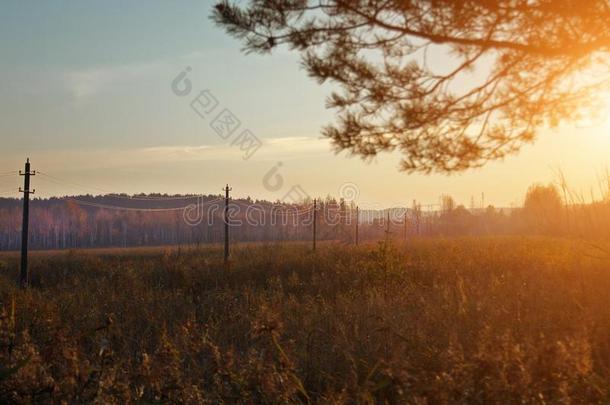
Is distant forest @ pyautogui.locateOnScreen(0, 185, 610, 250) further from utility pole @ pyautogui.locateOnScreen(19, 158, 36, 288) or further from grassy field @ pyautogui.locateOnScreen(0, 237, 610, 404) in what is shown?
grassy field @ pyautogui.locateOnScreen(0, 237, 610, 404)

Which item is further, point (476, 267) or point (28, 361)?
point (476, 267)

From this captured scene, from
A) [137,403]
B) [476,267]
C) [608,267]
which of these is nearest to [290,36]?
[137,403]

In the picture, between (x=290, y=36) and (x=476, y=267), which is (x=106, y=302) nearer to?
(x=290, y=36)

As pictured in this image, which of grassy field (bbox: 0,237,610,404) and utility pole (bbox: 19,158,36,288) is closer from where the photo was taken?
grassy field (bbox: 0,237,610,404)

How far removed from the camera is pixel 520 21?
20.0ft

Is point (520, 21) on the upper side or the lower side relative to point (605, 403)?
upper

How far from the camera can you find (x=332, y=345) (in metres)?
5.38

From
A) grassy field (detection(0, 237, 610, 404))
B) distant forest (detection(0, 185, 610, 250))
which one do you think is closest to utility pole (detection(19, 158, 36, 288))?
grassy field (detection(0, 237, 610, 404))

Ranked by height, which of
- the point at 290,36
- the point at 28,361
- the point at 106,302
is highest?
the point at 290,36

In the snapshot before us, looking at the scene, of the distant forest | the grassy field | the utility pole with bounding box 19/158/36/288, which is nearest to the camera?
the grassy field

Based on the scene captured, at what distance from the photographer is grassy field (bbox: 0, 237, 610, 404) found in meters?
3.20

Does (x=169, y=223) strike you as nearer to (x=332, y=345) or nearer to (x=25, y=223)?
(x=25, y=223)

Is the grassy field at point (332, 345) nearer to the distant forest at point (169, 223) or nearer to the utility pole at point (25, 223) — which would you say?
the utility pole at point (25, 223)

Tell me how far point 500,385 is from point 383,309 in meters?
3.94
